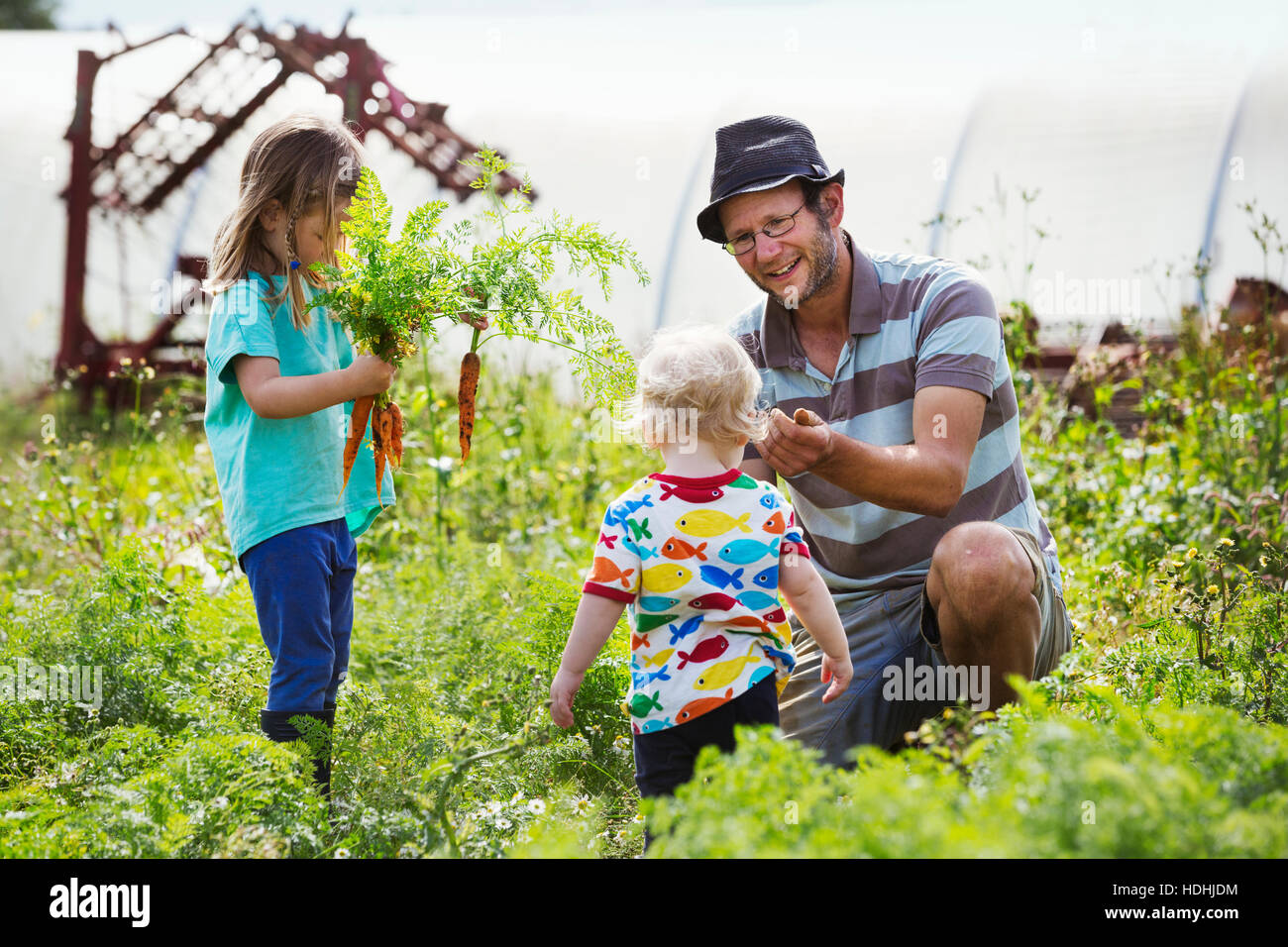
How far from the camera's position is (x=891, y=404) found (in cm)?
301

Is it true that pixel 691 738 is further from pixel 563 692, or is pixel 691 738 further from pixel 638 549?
pixel 638 549

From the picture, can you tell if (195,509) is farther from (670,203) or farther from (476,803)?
(670,203)

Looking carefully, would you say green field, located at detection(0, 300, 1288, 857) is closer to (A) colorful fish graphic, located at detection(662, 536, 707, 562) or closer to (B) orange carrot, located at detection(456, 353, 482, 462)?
(A) colorful fish graphic, located at detection(662, 536, 707, 562)

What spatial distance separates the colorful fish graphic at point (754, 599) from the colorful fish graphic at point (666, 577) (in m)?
0.13

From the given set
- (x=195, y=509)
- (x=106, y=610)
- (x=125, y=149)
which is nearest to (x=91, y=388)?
(x=125, y=149)

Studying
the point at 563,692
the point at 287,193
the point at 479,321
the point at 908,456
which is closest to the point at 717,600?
the point at 563,692

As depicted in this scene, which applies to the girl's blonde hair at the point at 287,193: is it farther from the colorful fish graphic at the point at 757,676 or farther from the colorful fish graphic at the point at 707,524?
the colorful fish graphic at the point at 757,676

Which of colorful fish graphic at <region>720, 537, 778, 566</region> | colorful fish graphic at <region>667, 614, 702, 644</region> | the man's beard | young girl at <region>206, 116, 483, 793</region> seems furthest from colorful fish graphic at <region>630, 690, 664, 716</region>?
the man's beard

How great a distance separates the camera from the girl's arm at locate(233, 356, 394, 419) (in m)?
2.65

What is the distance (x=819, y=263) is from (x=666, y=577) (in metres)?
1.19

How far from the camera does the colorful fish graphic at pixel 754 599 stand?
2.29 m

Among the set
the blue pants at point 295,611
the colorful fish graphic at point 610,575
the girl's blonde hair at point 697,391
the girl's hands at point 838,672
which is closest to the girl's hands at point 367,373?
the blue pants at point 295,611

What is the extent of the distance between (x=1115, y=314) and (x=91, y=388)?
733cm

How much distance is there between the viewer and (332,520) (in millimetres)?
2902
